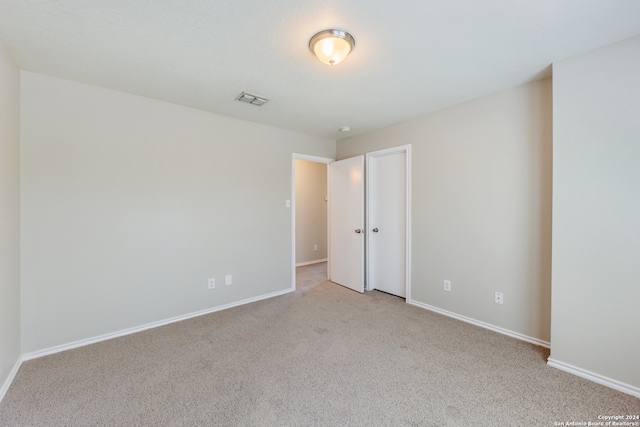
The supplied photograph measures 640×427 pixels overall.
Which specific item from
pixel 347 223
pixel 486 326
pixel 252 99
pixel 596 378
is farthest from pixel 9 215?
pixel 596 378

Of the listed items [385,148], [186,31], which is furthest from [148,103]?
[385,148]

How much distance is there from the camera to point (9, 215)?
1904mm

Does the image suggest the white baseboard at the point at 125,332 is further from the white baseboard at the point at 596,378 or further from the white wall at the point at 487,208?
the white baseboard at the point at 596,378

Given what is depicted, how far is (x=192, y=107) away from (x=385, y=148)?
2459mm

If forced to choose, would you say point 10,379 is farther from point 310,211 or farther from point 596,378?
point 310,211

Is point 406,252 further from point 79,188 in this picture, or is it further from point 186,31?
point 79,188

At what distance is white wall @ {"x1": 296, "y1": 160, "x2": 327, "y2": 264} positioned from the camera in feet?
18.5

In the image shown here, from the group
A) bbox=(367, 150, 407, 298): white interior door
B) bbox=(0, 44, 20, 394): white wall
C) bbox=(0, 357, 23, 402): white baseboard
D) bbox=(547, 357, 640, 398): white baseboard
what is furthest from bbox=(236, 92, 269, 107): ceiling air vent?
bbox=(547, 357, 640, 398): white baseboard

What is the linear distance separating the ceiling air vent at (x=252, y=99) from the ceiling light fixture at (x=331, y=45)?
3.32ft

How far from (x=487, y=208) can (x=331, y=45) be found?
2.17m

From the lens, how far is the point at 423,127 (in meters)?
3.19

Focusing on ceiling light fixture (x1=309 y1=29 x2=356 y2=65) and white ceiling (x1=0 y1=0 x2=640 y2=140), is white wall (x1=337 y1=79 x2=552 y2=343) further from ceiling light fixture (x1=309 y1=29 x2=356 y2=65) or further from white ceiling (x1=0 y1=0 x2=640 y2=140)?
ceiling light fixture (x1=309 y1=29 x2=356 y2=65)

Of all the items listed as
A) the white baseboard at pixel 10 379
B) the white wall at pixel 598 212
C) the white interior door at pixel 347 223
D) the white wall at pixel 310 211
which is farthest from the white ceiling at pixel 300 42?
the white wall at pixel 310 211

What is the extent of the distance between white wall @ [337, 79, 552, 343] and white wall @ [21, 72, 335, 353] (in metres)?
2.04
